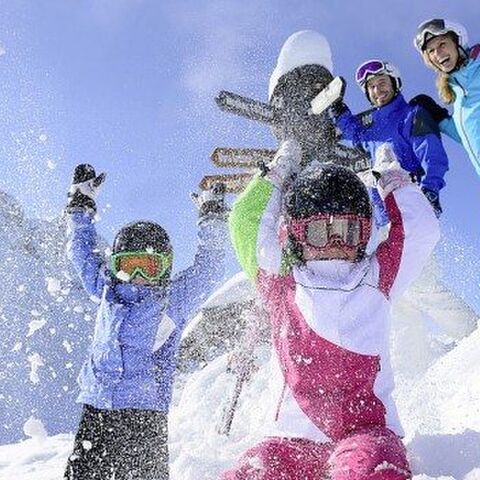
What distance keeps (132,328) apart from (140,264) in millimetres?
416

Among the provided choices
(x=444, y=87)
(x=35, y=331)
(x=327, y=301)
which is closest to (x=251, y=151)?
(x=444, y=87)

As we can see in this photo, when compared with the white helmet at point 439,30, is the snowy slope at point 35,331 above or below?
above

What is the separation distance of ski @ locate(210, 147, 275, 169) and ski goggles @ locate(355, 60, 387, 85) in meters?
1.17

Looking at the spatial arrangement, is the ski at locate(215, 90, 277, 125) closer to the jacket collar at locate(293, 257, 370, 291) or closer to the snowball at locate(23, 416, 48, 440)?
the jacket collar at locate(293, 257, 370, 291)

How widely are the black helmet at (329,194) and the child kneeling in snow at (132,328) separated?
5.08 feet

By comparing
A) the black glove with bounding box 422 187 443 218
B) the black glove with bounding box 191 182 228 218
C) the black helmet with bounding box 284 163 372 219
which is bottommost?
the black helmet with bounding box 284 163 372 219

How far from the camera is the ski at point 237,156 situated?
4.74m

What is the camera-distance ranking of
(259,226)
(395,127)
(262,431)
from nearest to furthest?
(259,226) < (262,431) < (395,127)

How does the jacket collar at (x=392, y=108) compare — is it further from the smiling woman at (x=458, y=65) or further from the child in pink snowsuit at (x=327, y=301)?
the child in pink snowsuit at (x=327, y=301)

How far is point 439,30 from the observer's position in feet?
15.5

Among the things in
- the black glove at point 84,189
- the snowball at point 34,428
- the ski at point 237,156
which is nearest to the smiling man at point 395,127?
the ski at point 237,156

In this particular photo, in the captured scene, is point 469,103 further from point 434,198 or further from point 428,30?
point 434,198

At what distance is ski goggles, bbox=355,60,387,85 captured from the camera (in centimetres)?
518

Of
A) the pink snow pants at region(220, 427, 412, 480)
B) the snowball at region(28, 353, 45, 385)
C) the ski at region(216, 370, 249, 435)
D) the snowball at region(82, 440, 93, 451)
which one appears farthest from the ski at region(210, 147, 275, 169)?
A: the snowball at region(28, 353, 45, 385)
